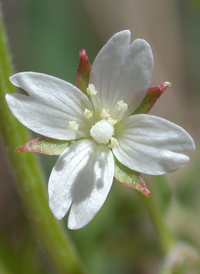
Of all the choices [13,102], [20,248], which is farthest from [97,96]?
[20,248]

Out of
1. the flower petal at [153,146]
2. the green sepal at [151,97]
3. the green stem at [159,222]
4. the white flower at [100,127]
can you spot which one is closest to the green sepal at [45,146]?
the white flower at [100,127]

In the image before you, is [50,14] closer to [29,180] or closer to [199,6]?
[199,6]

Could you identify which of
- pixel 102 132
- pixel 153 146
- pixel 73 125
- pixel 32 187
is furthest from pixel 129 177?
pixel 32 187

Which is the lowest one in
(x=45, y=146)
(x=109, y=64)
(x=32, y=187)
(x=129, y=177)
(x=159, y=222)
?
(x=159, y=222)

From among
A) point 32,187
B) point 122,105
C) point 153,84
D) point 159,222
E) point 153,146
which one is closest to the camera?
point 153,146

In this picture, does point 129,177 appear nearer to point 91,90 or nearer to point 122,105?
point 122,105

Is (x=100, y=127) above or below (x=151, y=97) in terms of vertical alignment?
below

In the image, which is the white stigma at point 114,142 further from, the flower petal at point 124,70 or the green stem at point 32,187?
the green stem at point 32,187
